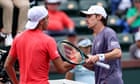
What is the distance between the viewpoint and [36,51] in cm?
628

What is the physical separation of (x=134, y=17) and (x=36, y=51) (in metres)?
5.95

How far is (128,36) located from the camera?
471 inches

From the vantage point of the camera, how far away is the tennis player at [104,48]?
683 cm

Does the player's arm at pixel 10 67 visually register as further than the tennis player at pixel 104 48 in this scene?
No

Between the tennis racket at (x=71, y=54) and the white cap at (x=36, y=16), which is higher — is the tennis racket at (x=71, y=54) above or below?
below

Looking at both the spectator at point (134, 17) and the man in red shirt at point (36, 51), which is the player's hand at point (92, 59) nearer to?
the man in red shirt at point (36, 51)

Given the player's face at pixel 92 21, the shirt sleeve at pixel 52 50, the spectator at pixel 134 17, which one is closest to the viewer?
the shirt sleeve at pixel 52 50

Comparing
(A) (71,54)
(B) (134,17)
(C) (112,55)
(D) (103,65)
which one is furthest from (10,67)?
(B) (134,17)

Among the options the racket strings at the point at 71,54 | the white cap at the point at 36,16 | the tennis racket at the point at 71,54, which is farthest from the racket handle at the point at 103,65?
the white cap at the point at 36,16

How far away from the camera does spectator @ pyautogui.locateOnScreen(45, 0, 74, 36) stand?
11391mm

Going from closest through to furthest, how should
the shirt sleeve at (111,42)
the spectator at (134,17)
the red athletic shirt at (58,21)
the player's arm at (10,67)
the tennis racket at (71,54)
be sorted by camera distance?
the player's arm at (10,67) → the tennis racket at (71,54) → the shirt sleeve at (111,42) → the red athletic shirt at (58,21) → the spectator at (134,17)

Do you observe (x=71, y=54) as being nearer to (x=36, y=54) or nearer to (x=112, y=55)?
(x=112, y=55)

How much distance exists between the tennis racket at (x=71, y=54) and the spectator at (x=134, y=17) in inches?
195

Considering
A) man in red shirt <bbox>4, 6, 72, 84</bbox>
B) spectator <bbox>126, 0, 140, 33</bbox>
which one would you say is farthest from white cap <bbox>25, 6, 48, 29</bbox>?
spectator <bbox>126, 0, 140, 33</bbox>
